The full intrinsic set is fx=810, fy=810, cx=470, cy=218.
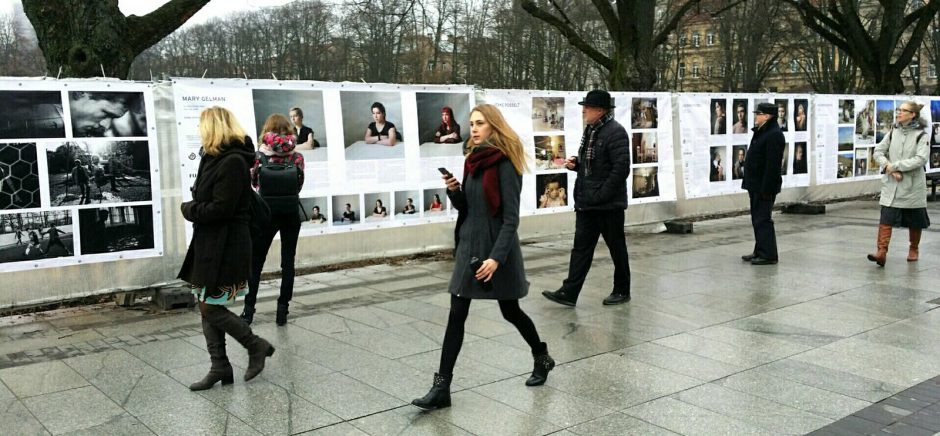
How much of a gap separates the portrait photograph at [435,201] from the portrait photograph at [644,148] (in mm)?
3418

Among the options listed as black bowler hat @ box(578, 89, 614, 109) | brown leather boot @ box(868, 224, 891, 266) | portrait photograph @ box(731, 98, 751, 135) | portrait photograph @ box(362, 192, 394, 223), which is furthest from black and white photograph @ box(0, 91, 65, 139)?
portrait photograph @ box(731, 98, 751, 135)

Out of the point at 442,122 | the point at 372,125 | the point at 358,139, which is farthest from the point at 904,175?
the point at 358,139

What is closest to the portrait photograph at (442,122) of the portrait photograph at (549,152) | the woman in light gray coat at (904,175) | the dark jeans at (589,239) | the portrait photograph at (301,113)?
the portrait photograph at (549,152)

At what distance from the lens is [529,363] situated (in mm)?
5574

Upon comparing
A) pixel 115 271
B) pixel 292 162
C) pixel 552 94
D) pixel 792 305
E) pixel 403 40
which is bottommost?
pixel 792 305

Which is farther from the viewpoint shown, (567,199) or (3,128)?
(567,199)

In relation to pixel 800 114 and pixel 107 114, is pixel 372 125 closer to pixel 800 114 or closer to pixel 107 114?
pixel 107 114

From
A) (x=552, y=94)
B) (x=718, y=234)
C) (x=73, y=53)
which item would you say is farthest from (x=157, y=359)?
(x=718, y=234)

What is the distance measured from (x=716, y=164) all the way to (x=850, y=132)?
4.39 meters

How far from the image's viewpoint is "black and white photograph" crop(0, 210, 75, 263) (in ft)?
21.9

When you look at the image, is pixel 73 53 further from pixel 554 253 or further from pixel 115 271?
pixel 554 253

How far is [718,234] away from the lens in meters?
12.2

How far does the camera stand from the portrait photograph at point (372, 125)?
8.83 metres

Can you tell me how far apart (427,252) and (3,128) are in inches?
191
